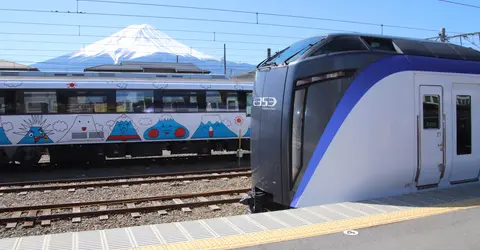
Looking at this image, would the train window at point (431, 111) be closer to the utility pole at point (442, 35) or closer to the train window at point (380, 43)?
the train window at point (380, 43)

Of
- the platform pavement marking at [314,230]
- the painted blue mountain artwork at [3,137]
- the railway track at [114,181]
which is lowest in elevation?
the railway track at [114,181]

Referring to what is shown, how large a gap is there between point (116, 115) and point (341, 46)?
31.7ft

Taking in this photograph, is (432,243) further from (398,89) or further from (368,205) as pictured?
(398,89)

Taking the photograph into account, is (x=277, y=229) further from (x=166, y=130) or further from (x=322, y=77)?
(x=166, y=130)

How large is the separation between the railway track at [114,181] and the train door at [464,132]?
607cm

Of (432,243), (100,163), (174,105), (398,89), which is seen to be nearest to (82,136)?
(100,163)

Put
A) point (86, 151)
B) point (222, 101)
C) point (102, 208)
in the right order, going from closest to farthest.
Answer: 1. point (102, 208)
2. point (86, 151)
3. point (222, 101)

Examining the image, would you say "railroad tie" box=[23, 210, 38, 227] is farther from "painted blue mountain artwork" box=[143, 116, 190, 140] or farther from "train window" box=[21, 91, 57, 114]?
"painted blue mountain artwork" box=[143, 116, 190, 140]

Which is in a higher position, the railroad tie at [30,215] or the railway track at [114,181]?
the railway track at [114,181]

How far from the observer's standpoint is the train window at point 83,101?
13422mm

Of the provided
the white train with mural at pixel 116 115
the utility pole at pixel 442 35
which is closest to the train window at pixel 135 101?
the white train with mural at pixel 116 115

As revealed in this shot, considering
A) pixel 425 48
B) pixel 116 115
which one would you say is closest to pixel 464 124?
pixel 425 48

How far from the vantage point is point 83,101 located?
13.6m

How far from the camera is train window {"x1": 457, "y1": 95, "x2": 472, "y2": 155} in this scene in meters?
7.05
